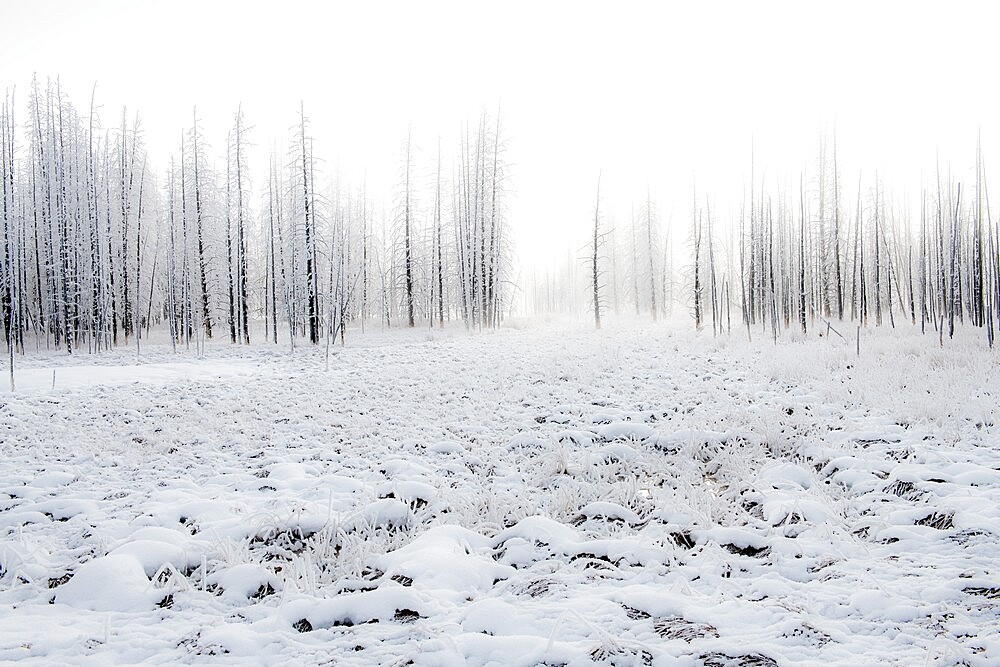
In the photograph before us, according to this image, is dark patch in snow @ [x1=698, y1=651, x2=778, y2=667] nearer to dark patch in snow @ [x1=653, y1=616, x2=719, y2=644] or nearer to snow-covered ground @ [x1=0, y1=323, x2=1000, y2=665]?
snow-covered ground @ [x1=0, y1=323, x2=1000, y2=665]

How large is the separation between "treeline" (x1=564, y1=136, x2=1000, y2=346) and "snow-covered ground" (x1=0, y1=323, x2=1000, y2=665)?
758 centimetres

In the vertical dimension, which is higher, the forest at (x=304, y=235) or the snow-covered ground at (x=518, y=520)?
the forest at (x=304, y=235)

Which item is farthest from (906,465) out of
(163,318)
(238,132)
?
(163,318)

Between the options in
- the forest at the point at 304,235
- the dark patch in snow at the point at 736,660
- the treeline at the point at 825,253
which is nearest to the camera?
the dark patch in snow at the point at 736,660

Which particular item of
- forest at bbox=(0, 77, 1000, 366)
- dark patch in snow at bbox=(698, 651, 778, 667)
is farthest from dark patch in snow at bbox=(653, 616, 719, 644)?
forest at bbox=(0, 77, 1000, 366)

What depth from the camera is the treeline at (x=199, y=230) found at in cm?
2372

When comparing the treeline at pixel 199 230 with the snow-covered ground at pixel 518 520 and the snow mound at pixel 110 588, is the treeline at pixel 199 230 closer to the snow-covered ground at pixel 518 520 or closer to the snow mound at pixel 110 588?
the snow-covered ground at pixel 518 520

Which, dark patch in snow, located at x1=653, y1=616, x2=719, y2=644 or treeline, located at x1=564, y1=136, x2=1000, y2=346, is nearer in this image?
dark patch in snow, located at x1=653, y1=616, x2=719, y2=644

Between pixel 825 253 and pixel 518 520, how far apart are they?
93.9 feet

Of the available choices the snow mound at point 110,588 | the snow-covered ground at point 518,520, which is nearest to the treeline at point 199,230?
the snow-covered ground at point 518,520

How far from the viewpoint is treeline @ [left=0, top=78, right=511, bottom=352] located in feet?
77.8

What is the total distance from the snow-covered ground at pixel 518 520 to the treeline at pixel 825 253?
24.9ft

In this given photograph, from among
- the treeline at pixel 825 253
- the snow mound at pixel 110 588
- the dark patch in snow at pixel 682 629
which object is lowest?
the snow mound at pixel 110 588

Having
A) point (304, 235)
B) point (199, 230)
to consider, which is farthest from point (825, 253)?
point (199, 230)
